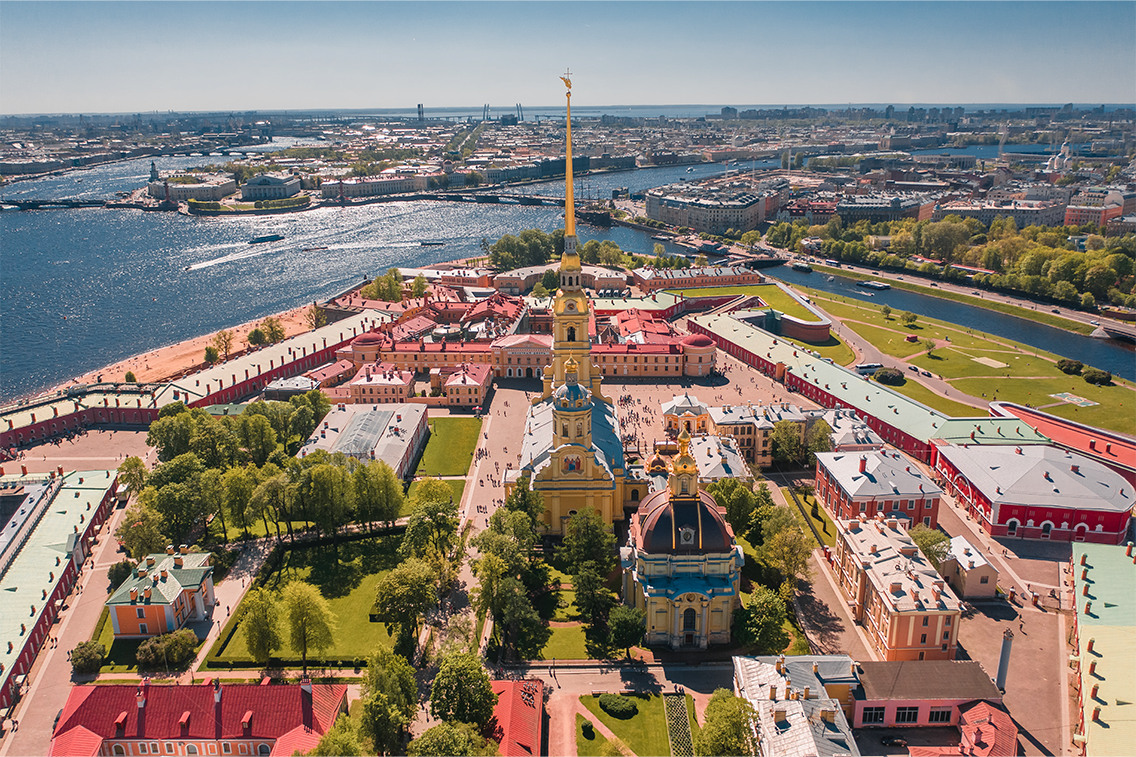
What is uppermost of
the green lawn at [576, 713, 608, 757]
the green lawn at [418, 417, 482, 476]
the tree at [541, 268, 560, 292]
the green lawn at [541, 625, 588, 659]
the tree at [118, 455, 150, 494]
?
the tree at [541, 268, 560, 292]

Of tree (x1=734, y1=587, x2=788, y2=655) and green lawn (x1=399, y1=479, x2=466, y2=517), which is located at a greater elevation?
tree (x1=734, y1=587, x2=788, y2=655)

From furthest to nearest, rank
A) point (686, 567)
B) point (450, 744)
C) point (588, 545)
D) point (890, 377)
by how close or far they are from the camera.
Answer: point (890, 377), point (588, 545), point (686, 567), point (450, 744)

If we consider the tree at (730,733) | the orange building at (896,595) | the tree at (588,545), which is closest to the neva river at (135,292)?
the tree at (588,545)

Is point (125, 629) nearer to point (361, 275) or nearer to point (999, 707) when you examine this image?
point (999, 707)

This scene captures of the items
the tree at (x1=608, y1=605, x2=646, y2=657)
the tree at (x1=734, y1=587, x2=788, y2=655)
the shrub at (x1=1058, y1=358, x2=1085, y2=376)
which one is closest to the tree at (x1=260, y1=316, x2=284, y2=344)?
the tree at (x1=608, y1=605, x2=646, y2=657)

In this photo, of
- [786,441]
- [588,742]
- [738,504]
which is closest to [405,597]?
[588,742]

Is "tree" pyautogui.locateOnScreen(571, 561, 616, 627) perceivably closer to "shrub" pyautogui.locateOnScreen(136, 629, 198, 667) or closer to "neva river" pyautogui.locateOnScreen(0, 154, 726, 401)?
"shrub" pyautogui.locateOnScreen(136, 629, 198, 667)

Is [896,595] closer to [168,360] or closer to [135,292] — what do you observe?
[168,360]

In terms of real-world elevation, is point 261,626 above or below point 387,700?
below
